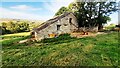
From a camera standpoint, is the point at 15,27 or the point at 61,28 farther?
the point at 61,28

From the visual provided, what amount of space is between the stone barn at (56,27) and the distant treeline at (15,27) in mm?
1672

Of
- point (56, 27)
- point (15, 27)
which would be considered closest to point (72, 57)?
point (56, 27)

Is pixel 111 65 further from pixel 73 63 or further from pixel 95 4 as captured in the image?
pixel 95 4

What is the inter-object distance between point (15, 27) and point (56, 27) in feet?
12.5

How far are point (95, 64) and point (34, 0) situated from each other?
989 cm

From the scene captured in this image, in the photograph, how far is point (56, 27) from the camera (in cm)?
1508

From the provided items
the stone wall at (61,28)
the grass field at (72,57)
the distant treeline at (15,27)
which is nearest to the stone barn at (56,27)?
the stone wall at (61,28)

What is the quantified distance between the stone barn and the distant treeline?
1.67 meters

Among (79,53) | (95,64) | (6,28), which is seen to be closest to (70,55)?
(79,53)

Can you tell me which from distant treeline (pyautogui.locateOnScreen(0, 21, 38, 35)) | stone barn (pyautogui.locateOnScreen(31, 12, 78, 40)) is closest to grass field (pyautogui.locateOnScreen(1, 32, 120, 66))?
stone barn (pyautogui.locateOnScreen(31, 12, 78, 40))

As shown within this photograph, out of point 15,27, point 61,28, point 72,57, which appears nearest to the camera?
point 72,57

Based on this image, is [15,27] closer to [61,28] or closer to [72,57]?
[61,28]

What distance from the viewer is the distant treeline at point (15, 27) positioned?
1501cm

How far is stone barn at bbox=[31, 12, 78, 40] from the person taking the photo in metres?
13.7
